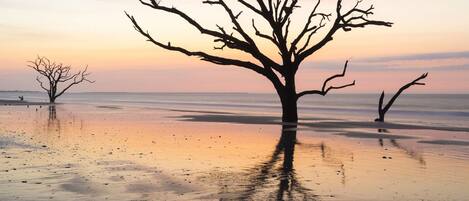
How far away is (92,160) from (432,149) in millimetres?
7473

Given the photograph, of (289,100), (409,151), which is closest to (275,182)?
(409,151)

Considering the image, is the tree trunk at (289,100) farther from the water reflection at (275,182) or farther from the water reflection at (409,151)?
the water reflection at (275,182)

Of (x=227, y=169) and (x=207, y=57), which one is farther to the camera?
(x=207, y=57)

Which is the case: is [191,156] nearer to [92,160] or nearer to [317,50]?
[92,160]

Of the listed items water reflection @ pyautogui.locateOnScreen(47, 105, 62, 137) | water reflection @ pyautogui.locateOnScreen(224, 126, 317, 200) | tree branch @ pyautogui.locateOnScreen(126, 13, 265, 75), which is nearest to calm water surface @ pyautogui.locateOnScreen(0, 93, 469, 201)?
water reflection @ pyautogui.locateOnScreen(224, 126, 317, 200)

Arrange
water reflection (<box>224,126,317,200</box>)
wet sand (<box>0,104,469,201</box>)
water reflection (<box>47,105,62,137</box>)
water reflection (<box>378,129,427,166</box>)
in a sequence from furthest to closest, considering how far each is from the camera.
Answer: water reflection (<box>47,105,62,137</box>)
water reflection (<box>378,129,427,166</box>)
wet sand (<box>0,104,469,201</box>)
water reflection (<box>224,126,317,200</box>)

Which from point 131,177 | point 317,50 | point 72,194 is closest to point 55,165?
point 131,177

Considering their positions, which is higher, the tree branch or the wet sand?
the tree branch

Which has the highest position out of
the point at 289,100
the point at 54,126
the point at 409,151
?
the point at 289,100

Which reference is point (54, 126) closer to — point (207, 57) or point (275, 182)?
point (207, 57)

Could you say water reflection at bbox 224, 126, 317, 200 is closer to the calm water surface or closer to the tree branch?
the calm water surface

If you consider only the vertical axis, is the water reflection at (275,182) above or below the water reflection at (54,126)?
below

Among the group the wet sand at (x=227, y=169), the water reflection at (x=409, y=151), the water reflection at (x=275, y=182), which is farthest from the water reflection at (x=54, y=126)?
the water reflection at (x=409, y=151)

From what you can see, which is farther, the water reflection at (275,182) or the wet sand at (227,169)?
the wet sand at (227,169)
